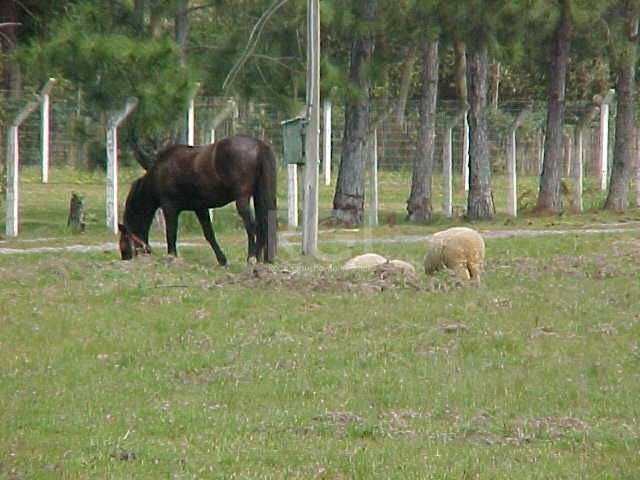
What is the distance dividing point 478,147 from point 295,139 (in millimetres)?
12091

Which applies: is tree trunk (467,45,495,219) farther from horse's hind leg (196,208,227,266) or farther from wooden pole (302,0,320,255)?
wooden pole (302,0,320,255)

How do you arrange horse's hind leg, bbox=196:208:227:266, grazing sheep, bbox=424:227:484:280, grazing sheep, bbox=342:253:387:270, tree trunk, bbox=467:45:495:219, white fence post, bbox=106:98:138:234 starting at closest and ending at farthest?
1. grazing sheep, bbox=424:227:484:280
2. grazing sheep, bbox=342:253:387:270
3. horse's hind leg, bbox=196:208:227:266
4. white fence post, bbox=106:98:138:234
5. tree trunk, bbox=467:45:495:219

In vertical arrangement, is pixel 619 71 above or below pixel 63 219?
above

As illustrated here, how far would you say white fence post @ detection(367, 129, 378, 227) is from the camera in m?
31.7

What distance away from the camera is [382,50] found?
111 ft

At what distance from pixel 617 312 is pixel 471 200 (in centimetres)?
1743

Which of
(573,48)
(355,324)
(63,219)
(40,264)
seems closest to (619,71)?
(573,48)

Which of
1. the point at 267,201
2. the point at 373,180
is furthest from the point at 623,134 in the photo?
the point at 267,201

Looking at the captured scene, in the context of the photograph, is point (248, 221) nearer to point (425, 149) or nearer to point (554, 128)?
point (425, 149)

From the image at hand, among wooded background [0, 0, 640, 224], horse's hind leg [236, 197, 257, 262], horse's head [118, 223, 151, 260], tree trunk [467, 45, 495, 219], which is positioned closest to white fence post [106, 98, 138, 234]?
wooded background [0, 0, 640, 224]

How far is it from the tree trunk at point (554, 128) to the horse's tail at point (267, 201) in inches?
533

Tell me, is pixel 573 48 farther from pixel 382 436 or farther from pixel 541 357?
pixel 382 436

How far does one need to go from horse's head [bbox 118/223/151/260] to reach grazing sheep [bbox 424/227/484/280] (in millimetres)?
4820

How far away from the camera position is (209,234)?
71.6 ft
